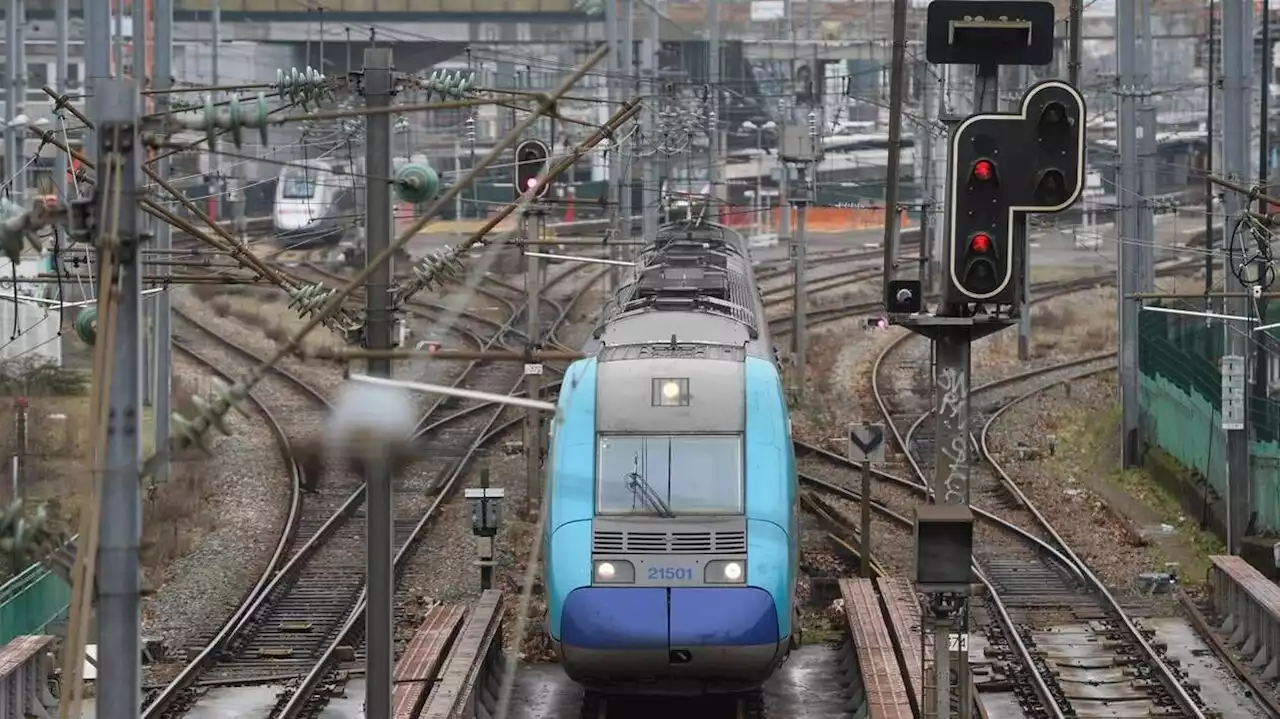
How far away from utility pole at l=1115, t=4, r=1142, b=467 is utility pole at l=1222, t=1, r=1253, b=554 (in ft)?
14.2

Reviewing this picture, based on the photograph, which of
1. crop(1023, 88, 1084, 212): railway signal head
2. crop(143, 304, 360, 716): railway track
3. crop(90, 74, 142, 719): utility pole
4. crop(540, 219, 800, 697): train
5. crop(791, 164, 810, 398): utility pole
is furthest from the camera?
crop(791, 164, 810, 398): utility pole

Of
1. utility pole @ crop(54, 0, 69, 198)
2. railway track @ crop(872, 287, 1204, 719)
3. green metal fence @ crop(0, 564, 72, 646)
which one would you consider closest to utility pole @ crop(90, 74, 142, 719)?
railway track @ crop(872, 287, 1204, 719)

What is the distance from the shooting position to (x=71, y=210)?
7535mm

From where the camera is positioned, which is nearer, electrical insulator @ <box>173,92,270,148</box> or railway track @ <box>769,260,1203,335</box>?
electrical insulator @ <box>173,92,270,148</box>

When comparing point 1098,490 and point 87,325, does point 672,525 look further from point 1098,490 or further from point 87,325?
point 1098,490

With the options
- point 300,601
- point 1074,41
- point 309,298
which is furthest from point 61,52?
point 309,298

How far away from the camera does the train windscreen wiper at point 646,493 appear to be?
14.3 metres

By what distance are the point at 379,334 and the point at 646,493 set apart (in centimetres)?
378

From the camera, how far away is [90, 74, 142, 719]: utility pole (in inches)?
Result: 295

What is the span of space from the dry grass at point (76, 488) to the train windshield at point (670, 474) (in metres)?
6.81

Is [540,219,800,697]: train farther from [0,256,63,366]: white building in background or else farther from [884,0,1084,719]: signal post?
[0,256,63,366]: white building in background

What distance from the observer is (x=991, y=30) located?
10945 millimetres

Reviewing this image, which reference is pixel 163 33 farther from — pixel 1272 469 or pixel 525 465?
pixel 1272 469

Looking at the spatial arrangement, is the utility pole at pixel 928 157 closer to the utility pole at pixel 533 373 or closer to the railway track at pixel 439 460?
the railway track at pixel 439 460
